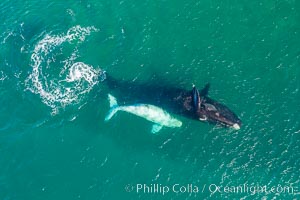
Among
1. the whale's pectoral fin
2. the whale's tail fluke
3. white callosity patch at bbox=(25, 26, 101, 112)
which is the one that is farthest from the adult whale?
white callosity patch at bbox=(25, 26, 101, 112)

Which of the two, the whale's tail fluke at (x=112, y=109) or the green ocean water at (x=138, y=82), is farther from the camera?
the whale's tail fluke at (x=112, y=109)

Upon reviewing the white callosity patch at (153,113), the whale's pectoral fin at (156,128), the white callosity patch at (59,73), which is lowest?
the whale's pectoral fin at (156,128)

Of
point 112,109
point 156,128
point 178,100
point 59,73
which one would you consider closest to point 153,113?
point 156,128

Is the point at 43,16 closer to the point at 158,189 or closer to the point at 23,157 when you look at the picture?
the point at 23,157

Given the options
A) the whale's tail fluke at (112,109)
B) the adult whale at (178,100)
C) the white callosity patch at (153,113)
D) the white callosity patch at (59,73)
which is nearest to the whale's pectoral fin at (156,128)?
the white callosity patch at (153,113)

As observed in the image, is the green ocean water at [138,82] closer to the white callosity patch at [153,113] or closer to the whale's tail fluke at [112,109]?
the whale's tail fluke at [112,109]

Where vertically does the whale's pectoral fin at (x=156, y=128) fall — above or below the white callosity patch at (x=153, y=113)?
below

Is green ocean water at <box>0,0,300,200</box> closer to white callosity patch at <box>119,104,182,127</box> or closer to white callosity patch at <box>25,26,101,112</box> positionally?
white callosity patch at <box>25,26,101,112</box>
